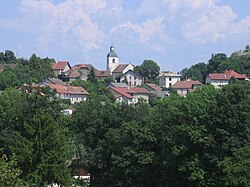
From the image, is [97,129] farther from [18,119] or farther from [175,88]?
[175,88]

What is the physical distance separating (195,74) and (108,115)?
309 ft

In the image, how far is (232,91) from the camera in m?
29.8

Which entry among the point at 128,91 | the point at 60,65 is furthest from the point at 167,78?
the point at 128,91

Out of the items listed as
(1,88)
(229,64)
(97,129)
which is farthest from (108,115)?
(229,64)

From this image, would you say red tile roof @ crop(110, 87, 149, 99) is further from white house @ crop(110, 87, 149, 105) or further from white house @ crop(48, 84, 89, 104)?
white house @ crop(48, 84, 89, 104)

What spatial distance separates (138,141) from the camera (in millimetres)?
35344

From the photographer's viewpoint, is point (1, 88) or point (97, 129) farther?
point (1, 88)

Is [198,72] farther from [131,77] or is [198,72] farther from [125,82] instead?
[125,82]

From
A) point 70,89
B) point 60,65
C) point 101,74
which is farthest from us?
point 101,74

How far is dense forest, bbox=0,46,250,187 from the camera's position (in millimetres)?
28703

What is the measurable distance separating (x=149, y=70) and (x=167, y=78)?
4703 mm

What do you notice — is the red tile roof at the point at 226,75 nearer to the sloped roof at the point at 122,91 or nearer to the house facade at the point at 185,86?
the house facade at the point at 185,86

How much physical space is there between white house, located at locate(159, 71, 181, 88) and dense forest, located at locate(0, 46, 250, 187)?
278ft

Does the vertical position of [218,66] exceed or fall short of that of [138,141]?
it exceeds it
